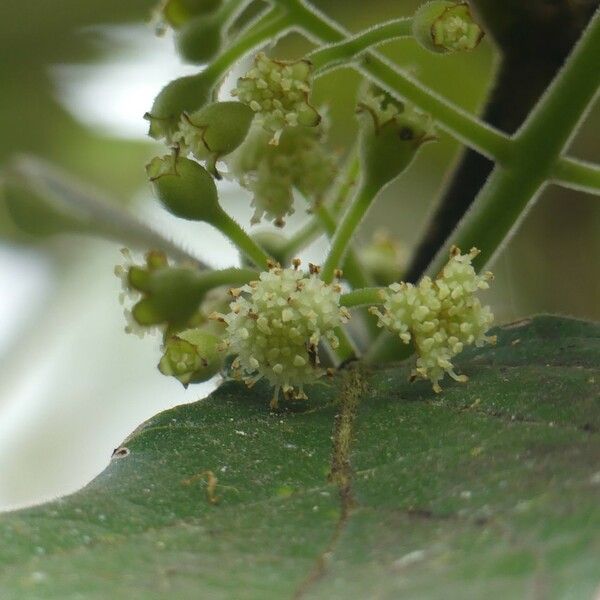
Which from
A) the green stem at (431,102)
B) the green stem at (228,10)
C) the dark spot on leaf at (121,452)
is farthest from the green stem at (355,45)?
the dark spot on leaf at (121,452)

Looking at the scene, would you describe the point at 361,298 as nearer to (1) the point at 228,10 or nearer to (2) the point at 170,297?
(2) the point at 170,297

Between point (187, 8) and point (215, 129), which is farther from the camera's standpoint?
point (187, 8)

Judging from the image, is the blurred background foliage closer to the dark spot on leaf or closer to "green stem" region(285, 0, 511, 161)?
"green stem" region(285, 0, 511, 161)

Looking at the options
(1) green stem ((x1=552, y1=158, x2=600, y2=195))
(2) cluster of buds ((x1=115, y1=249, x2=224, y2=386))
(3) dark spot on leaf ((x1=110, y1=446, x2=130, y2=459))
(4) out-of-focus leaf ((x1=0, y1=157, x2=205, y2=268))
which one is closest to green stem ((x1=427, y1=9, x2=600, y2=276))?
(1) green stem ((x1=552, y1=158, x2=600, y2=195))

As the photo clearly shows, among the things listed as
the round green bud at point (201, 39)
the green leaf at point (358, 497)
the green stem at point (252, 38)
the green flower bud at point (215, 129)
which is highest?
the round green bud at point (201, 39)

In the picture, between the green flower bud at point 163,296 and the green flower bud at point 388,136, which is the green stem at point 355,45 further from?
the green flower bud at point 163,296

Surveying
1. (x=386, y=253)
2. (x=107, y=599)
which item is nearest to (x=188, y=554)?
(x=107, y=599)

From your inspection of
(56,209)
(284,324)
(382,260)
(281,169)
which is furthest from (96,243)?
(284,324)
